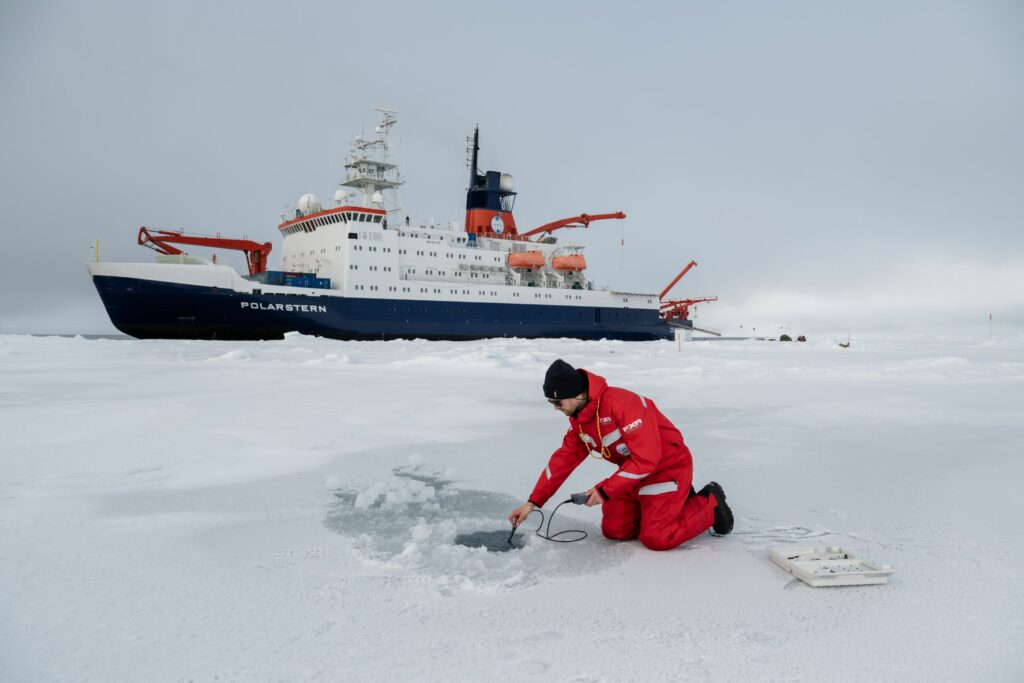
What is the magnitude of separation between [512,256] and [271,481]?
25.6 metres

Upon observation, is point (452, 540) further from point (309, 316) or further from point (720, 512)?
point (309, 316)

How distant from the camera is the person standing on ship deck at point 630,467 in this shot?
2426 millimetres

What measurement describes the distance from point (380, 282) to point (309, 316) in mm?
3299

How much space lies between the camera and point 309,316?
2264cm

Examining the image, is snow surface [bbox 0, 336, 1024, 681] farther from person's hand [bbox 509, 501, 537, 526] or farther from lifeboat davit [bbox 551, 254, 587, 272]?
lifeboat davit [bbox 551, 254, 587, 272]

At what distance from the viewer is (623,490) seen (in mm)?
2439

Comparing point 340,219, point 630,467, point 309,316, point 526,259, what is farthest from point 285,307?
point 630,467

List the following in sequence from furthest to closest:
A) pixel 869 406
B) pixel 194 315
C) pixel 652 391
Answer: pixel 194 315, pixel 652 391, pixel 869 406

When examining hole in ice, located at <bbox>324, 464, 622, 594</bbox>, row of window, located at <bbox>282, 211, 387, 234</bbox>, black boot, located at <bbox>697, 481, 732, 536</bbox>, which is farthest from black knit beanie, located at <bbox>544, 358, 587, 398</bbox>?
row of window, located at <bbox>282, 211, 387, 234</bbox>

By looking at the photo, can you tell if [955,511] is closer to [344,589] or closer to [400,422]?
[344,589]

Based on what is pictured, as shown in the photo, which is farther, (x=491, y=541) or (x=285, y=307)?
(x=285, y=307)

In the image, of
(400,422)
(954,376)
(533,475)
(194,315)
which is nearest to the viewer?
(533,475)

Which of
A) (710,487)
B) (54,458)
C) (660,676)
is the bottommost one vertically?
(54,458)

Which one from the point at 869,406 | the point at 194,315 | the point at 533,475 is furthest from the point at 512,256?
the point at 533,475
